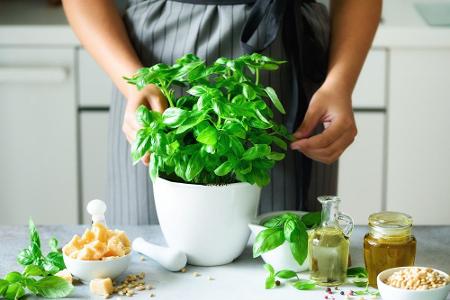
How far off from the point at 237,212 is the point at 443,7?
1579 millimetres

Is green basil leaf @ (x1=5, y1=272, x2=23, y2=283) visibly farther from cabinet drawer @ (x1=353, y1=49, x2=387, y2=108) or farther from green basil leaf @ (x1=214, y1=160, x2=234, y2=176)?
cabinet drawer @ (x1=353, y1=49, x2=387, y2=108)

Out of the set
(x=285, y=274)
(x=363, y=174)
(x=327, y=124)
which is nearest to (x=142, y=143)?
(x=285, y=274)

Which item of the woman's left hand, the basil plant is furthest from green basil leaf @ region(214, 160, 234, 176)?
the woman's left hand

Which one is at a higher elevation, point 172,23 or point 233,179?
point 172,23

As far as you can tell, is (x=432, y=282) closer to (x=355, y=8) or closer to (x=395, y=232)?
(x=395, y=232)

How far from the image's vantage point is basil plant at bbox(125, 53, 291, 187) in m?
1.10

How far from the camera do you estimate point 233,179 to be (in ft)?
3.87

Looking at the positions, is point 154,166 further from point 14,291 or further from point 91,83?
point 91,83

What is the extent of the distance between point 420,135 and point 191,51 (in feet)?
3.67

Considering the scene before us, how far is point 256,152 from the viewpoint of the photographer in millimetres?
1110

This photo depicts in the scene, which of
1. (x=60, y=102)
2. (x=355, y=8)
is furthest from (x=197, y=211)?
(x=60, y=102)

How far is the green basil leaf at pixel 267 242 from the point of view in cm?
114

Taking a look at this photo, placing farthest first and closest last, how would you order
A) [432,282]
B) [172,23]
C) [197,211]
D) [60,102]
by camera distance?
[60,102], [172,23], [197,211], [432,282]

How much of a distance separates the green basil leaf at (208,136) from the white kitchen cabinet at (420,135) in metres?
1.38
